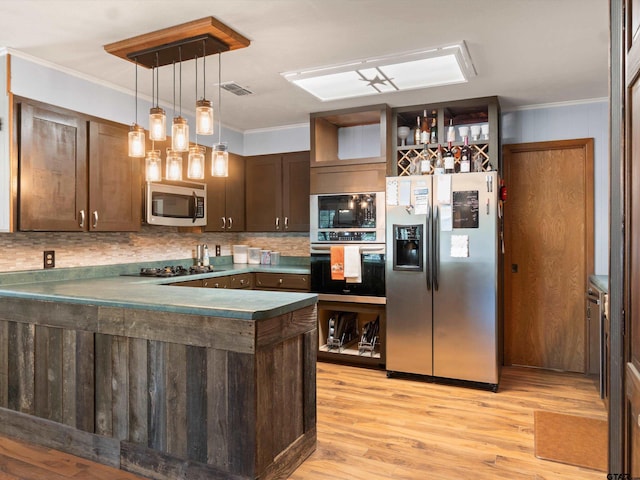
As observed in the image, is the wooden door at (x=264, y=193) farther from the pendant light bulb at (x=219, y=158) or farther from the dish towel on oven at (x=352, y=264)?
the pendant light bulb at (x=219, y=158)

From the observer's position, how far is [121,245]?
4.02 m

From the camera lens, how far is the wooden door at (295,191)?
487cm

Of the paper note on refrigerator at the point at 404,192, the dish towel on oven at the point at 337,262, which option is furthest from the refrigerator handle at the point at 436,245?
the dish towel on oven at the point at 337,262

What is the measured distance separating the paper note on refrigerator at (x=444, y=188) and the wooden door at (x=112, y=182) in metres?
2.48

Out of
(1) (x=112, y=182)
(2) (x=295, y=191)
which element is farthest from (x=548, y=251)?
(1) (x=112, y=182)

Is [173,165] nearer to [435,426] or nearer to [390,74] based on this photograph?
[390,74]

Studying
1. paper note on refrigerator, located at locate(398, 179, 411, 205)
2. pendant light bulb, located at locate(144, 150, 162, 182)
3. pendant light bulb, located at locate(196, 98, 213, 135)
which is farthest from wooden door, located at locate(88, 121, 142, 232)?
paper note on refrigerator, located at locate(398, 179, 411, 205)

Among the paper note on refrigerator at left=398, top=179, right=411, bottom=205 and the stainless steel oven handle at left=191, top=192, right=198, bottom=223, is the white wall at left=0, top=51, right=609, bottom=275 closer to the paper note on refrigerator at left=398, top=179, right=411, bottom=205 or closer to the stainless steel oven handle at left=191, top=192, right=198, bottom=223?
the stainless steel oven handle at left=191, top=192, right=198, bottom=223

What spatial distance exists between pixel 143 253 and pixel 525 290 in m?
3.60

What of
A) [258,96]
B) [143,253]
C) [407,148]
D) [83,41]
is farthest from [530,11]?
[143,253]

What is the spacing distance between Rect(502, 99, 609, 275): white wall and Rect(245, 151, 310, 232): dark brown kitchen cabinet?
222 centimetres

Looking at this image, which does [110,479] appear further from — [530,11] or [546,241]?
[546,241]

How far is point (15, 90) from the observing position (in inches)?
119

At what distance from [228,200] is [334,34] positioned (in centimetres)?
252
